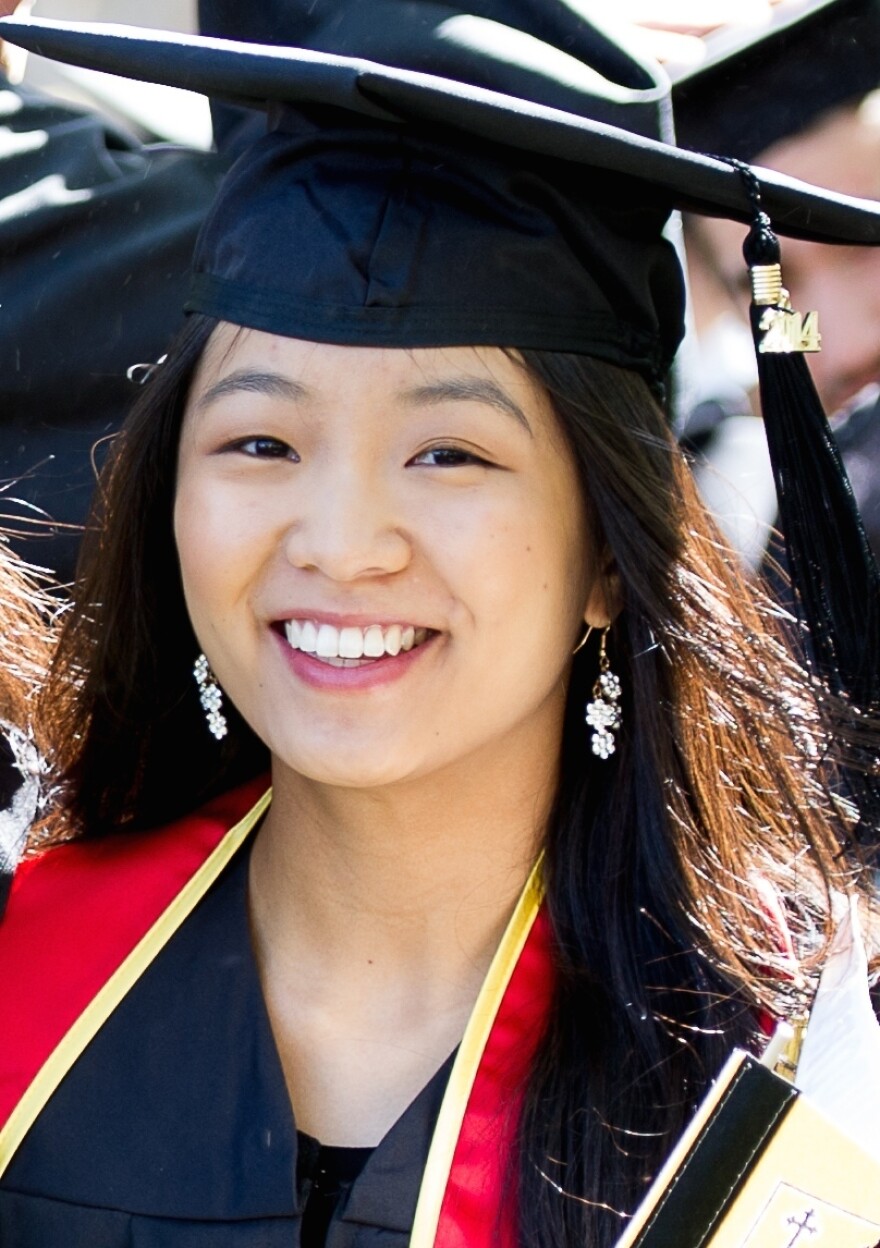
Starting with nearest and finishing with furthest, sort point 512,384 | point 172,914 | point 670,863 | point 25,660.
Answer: point 512,384 < point 670,863 < point 172,914 < point 25,660

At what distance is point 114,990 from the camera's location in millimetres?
2236

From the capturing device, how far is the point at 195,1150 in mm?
2102

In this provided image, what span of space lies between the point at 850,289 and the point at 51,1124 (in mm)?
1595

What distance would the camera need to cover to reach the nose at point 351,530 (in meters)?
1.97

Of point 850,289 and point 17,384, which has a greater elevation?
point 850,289

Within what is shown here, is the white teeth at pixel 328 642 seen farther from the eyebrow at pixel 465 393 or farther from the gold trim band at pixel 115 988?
the gold trim band at pixel 115 988

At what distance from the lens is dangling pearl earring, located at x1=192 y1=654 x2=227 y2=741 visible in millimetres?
2379

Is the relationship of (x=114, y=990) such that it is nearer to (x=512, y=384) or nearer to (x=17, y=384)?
(x=512, y=384)

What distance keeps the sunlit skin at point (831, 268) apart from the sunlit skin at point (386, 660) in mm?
799

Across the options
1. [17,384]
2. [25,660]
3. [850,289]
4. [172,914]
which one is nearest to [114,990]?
[172,914]

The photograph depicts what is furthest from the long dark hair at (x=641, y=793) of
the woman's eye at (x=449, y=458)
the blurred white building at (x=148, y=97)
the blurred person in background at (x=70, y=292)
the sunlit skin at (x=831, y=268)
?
the blurred white building at (x=148, y=97)

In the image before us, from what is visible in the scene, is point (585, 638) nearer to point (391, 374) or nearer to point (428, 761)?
point (428, 761)

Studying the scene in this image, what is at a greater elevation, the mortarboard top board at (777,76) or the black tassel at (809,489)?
the mortarboard top board at (777,76)

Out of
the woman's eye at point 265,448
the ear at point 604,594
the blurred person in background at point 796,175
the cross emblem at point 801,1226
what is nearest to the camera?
the cross emblem at point 801,1226
